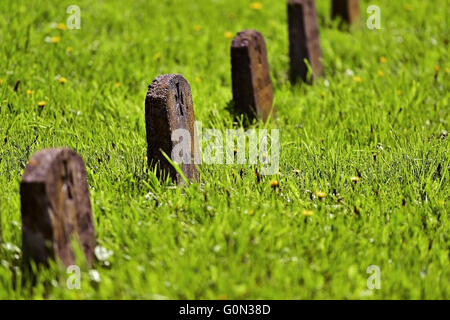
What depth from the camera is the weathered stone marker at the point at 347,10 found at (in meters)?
7.36

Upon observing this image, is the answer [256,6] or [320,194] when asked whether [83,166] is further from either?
[256,6]

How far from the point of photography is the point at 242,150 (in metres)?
4.13

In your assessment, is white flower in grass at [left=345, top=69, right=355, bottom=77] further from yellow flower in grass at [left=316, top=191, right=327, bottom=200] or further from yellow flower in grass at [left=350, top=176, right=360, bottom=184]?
yellow flower in grass at [left=316, top=191, right=327, bottom=200]

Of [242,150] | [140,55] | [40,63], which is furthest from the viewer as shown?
[140,55]

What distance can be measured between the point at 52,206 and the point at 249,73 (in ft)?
7.95

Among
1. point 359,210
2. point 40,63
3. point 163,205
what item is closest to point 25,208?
point 163,205

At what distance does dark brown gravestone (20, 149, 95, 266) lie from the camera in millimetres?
2592

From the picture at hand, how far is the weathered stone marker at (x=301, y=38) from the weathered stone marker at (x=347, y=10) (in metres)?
1.55

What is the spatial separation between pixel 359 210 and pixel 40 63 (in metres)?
3.25

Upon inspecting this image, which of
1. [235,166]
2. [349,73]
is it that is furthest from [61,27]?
[235,166]

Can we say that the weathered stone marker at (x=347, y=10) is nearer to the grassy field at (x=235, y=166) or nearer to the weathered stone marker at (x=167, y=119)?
the grassy field at (x=235, y=166)

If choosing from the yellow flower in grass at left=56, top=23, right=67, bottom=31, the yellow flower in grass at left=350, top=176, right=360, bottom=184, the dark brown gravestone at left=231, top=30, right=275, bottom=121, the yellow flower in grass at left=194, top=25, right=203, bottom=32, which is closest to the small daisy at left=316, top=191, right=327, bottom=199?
the yellow flower in grass at left=350, top=176, right=360, bottom=184
